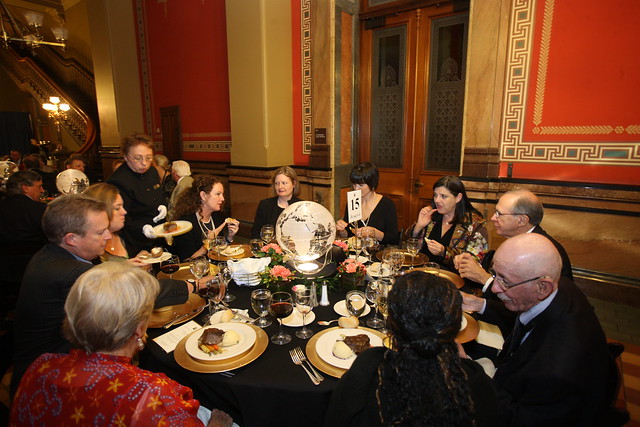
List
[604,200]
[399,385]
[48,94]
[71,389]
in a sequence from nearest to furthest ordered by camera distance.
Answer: [399,385], [71,389], [604,200], [48,94]

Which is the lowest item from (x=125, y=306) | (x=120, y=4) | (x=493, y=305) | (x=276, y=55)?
(x=493, y=305)

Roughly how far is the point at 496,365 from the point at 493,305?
1.16ft

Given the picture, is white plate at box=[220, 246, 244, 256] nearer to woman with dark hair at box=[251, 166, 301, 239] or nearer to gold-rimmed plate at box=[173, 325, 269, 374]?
woman with dark hair at box=[251, 166, 301, 239]

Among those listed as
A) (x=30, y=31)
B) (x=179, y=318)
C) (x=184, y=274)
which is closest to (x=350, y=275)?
(x=179, y=318)

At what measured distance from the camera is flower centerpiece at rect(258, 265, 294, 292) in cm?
191

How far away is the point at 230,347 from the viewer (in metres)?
1.52

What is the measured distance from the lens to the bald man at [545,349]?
1.19 metres

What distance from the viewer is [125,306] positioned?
1162mm

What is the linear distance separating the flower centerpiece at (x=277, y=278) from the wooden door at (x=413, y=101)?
11.3 ft

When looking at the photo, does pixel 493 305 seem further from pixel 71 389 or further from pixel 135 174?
pixel 135 174

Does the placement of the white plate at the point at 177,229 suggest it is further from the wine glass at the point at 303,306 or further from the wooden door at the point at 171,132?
the wooden door at the point at 171,132

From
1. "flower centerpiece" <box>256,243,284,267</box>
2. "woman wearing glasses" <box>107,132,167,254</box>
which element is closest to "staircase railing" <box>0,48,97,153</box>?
"woman wearing glasses" <box>107,132,167,254</box>

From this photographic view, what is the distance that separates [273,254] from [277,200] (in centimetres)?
134

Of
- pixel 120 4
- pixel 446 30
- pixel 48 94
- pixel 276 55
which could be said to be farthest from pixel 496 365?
pixel 48 94
